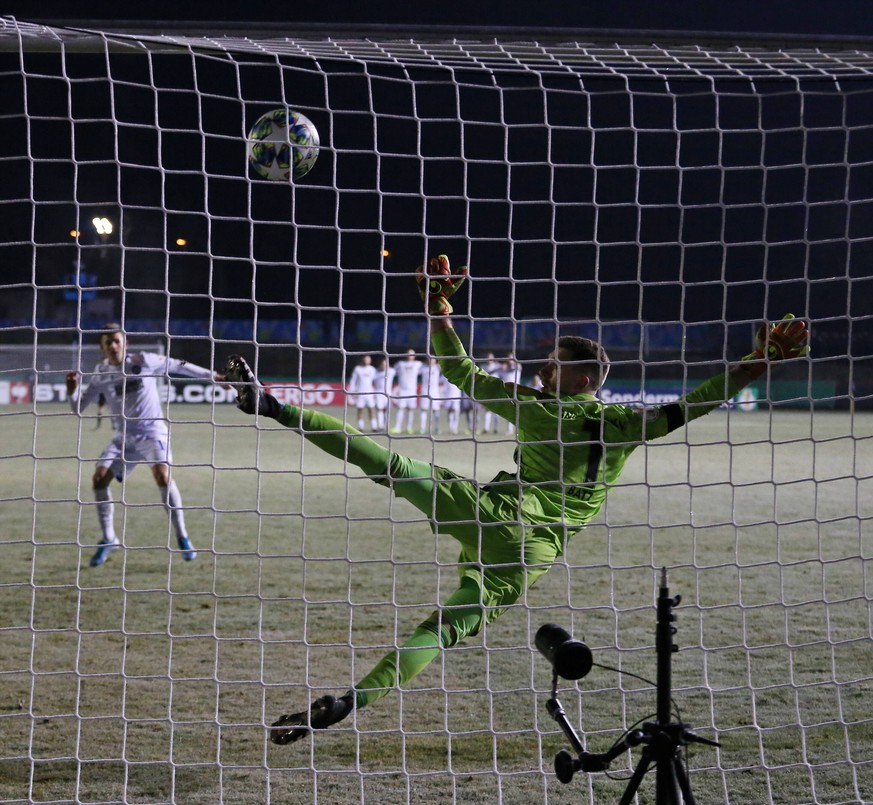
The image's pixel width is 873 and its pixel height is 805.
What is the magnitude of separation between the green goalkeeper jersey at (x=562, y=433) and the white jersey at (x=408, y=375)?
15.2 m

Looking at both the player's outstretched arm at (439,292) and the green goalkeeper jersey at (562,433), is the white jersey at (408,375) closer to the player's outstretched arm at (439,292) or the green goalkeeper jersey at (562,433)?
the green goalkeeper jersey at (562,433)

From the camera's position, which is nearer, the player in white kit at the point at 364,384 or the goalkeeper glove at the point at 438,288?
the goalkeeper glove at the point at 438,288

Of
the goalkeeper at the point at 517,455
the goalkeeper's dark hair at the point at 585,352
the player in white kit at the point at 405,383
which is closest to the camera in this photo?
the goalkeeper at the point at 517,455

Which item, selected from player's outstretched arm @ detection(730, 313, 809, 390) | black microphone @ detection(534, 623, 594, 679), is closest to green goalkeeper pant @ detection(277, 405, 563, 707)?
player's outstretched arm @ detection(730, 313, 809, 390)

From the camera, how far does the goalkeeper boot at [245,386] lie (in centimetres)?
341

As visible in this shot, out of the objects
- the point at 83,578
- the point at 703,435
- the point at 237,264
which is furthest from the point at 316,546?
the point at 237,264

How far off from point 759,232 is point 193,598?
17.3 metres

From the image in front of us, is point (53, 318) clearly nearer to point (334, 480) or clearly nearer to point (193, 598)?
point (334, 480)

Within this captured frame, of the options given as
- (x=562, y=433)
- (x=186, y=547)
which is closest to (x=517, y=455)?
(x=562, y=433)

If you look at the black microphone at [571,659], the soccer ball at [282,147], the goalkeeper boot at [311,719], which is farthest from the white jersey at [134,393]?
the black microphone at [571,659]

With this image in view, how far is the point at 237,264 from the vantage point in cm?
2112

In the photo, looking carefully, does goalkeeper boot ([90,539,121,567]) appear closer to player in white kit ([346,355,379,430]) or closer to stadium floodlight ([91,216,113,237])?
stadium floodlight ([91,216,113,237])

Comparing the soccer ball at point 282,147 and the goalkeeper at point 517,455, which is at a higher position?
the soccer ball at point 282,147

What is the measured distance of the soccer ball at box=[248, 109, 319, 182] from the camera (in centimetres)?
411
